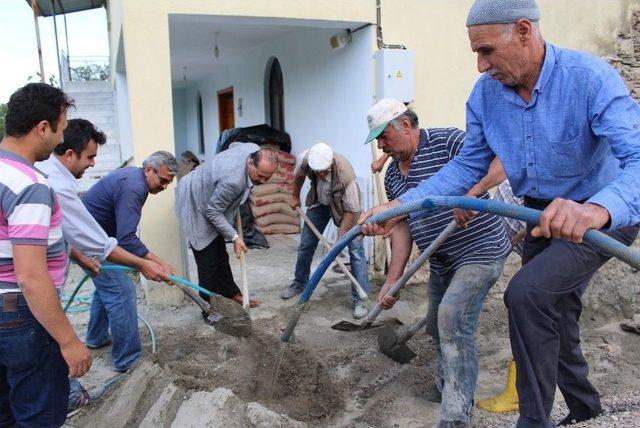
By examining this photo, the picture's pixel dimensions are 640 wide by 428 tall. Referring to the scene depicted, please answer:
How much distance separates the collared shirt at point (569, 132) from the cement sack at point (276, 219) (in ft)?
18.7

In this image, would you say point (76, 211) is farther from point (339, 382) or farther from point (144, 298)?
point (144, 298)

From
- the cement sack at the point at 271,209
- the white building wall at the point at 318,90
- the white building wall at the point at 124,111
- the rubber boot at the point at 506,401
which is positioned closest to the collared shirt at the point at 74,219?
the rubber boot at the point at 506,401

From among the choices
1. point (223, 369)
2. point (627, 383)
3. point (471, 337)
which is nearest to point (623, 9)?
point (627, 383)

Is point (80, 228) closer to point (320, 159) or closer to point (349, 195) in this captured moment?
point (320, 159)

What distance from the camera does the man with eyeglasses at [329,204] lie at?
16.8 ft

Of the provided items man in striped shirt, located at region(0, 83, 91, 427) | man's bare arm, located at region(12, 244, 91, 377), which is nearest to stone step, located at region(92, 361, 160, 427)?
man in striped shirt, located at region(0, 83, 91, 427)

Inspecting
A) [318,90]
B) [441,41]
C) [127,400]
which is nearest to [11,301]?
[127,400]

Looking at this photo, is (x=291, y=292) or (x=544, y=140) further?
(x=291, y=292)

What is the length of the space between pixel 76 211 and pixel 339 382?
1996 millimetres

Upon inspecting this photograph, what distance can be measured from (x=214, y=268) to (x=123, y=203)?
51.1 inches

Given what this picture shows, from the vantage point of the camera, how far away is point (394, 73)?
5.76 metres

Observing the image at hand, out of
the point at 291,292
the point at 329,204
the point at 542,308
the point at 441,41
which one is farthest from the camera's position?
the point at 441,41

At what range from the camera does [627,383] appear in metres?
3.83

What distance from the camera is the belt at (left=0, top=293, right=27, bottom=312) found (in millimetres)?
2230
